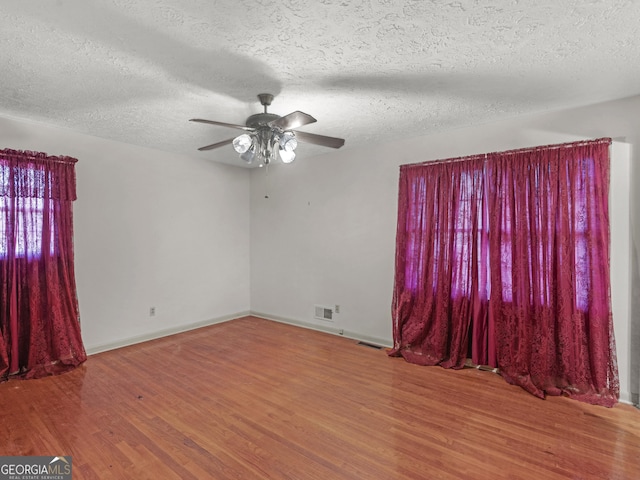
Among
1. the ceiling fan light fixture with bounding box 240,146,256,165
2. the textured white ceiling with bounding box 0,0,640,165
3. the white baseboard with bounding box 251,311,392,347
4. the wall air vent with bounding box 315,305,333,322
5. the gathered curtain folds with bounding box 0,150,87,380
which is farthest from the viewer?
the wall air vent with bounding box 315,305,333,322

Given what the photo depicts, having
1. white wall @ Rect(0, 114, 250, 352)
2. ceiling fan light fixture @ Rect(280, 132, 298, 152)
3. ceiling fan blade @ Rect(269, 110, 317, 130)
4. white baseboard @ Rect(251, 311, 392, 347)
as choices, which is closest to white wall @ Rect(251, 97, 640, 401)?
white baseboard @ Rect(251, 311, 392, 347)

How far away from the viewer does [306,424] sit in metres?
2.39

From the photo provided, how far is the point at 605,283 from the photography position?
2.71 m

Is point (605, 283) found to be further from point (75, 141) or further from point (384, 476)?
point (75, 141)

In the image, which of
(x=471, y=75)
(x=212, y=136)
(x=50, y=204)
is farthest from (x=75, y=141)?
(x=471, y=75)

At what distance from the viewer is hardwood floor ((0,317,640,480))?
195 centimetres

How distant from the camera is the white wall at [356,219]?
279cm

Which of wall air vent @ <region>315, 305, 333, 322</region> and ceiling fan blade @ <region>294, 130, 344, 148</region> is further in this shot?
wall air vent @ <region>315, 305, 333, 322</region>

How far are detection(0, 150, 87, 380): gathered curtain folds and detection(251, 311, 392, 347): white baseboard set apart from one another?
8.30ft

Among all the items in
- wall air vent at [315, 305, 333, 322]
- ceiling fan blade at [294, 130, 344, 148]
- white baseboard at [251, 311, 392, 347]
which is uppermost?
ceiling fan blade at [294, 130, 344, 148]

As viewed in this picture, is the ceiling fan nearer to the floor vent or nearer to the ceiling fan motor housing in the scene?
the ceiling fan motor housing

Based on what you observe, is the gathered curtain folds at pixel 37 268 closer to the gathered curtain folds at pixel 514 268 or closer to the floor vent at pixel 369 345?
the floor vent at pixel 369 345

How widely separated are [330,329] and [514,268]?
245 cm

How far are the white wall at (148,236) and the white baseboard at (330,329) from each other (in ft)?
1.72
